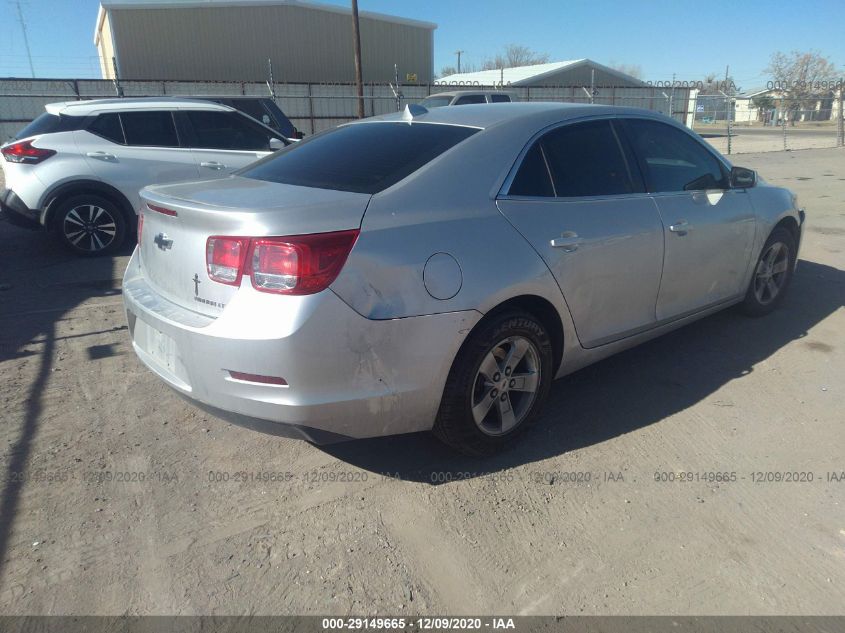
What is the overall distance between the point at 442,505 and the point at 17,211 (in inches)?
261

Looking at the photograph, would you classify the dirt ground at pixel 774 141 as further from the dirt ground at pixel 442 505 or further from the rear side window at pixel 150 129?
the dirt ground at pixel 442 505

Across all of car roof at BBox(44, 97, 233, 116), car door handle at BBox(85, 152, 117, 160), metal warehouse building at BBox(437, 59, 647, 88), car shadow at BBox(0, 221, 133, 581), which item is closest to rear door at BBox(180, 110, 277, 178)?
car roof at BBox(44, 97, 233, 116)

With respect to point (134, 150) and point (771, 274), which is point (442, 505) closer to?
point (771, 274)

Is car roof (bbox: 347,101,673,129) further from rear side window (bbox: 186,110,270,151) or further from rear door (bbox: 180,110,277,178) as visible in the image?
rear side window (bbox: 186,110,270,151)

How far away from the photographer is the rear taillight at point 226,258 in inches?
97.7

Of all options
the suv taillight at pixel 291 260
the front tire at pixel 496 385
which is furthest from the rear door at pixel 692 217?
the suv taillight at pixel 291 260

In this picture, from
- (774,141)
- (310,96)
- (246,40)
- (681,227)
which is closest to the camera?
(681,227)


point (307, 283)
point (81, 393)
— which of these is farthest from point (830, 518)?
point (81, 393)

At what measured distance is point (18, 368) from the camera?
13.7ft

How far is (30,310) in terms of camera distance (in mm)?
5348

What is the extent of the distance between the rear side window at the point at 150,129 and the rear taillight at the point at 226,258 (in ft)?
18.9

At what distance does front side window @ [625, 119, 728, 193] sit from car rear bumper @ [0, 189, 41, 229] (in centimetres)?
638

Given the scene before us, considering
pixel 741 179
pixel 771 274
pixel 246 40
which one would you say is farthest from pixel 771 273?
pixel 246 40

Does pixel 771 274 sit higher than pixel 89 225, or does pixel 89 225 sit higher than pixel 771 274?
pixel 89 225
